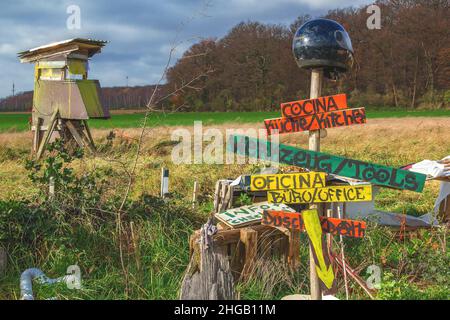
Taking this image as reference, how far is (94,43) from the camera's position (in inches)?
579

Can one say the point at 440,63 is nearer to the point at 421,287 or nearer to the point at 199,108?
the point at 199,108

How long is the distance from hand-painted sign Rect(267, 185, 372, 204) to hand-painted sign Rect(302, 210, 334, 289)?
0.11 m

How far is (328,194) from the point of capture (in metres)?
4.28

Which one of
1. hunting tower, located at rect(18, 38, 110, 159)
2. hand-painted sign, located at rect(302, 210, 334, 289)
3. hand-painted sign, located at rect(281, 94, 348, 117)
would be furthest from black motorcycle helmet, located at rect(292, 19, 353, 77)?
hunting tower, located at rect(18, 38, 110, 159)

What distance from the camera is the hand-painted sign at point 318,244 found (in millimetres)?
4297

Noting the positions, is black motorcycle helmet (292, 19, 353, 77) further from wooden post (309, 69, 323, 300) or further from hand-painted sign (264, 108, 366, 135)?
hand-painted sign (264, 108, 366, 135)

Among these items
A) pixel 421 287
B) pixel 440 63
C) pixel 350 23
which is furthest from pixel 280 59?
pixel 421 287

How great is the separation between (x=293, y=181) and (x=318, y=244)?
1.64 feet

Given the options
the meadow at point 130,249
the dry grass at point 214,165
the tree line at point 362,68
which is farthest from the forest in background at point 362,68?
the meadow at point 130,249

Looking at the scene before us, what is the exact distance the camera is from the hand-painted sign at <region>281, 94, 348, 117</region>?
4258 mm

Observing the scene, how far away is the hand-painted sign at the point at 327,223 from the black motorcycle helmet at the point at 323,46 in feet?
3.89

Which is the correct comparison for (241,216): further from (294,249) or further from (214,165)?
(214,165)

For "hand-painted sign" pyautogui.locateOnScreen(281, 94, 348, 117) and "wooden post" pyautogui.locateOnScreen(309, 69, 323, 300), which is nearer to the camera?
"hand-painted sign" pyautogui.locateOnScreen(281, 94, 348, 117)
